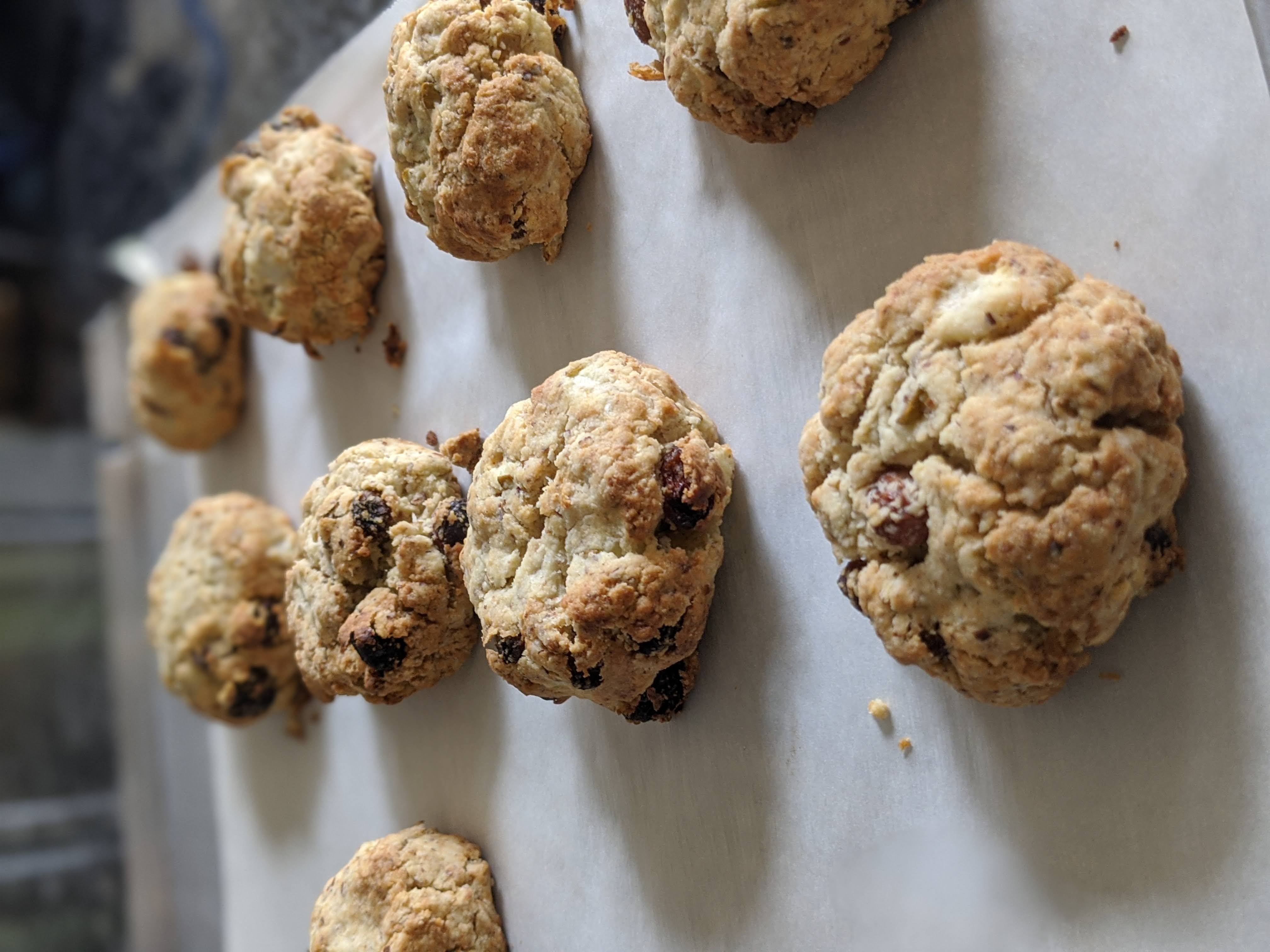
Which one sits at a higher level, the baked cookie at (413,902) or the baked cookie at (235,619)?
the baked cookie at (235,619)

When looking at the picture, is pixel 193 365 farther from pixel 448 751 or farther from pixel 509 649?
pixel 509 649

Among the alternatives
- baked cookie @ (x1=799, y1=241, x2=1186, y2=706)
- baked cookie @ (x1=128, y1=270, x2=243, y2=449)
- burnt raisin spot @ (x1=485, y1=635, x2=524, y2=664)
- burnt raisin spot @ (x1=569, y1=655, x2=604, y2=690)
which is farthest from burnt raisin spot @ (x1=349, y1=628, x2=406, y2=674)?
baked cookie @ (x1=128, y1=270, x2=243, y2=449)

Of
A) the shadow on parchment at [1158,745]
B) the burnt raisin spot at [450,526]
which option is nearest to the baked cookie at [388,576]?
the burnt raisin spot at [450,526]

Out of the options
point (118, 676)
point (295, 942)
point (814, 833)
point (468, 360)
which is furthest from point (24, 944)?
point (814, 833)

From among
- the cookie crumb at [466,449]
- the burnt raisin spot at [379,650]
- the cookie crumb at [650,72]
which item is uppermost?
the cookie crumb at [650,72]

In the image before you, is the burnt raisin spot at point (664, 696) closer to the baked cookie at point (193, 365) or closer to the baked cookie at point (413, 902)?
the baked cookie at point (413, 902)

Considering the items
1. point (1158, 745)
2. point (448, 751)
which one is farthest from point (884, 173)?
point (448, 751)

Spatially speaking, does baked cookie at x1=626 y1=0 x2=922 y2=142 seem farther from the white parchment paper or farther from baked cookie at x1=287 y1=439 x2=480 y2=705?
baked cookie at x1=287 y1=439 x2=480 y2=705
